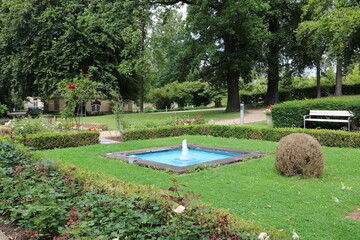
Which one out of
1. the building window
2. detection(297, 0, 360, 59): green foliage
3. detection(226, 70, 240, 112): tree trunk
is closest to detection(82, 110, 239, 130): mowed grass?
detection(226, 70, 240, 112): tree trunk

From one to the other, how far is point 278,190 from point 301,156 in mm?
1092

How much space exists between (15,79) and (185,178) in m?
25.2

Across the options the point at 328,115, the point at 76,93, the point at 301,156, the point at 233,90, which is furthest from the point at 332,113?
the point at 233,90

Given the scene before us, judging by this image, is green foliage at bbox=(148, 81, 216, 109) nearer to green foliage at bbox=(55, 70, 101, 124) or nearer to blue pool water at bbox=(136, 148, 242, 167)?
green foliage at bbox=(55, 70, 101, 124)

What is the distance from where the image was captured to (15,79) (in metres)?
26.7

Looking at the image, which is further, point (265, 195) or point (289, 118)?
point (289, 118)

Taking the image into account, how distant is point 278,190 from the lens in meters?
5.39

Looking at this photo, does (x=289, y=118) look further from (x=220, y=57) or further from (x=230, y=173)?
(x=220, y=57)

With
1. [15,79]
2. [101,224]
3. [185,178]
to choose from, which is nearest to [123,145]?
[185,178]

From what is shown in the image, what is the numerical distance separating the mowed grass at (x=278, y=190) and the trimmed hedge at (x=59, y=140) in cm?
190

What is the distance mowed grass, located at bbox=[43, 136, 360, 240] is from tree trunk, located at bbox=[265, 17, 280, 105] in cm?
1714

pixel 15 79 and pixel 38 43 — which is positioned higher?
pixel 38 43

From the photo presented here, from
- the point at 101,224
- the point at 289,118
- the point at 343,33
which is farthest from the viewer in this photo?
the point at 343,33

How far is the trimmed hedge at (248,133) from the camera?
32.6ft
